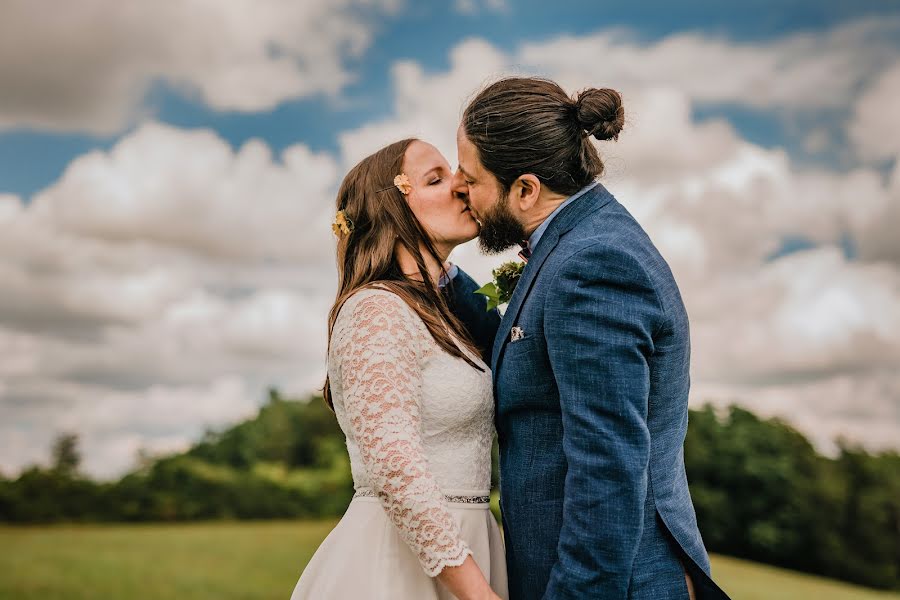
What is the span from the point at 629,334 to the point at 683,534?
83 cm

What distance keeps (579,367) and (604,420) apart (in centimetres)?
19

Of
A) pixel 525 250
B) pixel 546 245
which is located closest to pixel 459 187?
pixel 525 250

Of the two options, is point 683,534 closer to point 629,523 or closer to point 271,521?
point 629,523

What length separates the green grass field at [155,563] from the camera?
14.8m

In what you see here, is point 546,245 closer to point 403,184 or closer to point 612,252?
point 612,252

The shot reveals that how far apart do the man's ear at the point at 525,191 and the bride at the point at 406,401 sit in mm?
613

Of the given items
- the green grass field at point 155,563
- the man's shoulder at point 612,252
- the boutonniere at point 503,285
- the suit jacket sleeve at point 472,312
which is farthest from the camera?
the green grass field at point 155,563

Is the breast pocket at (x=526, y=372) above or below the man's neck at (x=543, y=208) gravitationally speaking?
below

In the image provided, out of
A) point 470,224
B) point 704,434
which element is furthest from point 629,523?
point 704,434

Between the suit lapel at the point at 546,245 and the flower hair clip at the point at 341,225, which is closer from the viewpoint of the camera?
the suit lapel at the point at 546,245

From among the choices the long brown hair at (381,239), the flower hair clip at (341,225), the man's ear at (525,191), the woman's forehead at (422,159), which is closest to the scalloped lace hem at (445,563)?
the long brown hair at (381,239)

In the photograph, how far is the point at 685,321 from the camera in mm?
2930

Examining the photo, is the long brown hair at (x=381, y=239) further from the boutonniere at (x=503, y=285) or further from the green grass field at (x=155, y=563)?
the green grass field at (x=155, y=563)

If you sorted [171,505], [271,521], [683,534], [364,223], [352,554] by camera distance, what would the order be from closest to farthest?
1. [683,534]
2. [352,554]
3. [364,223]
4. [171,505]
5. [271,521]
